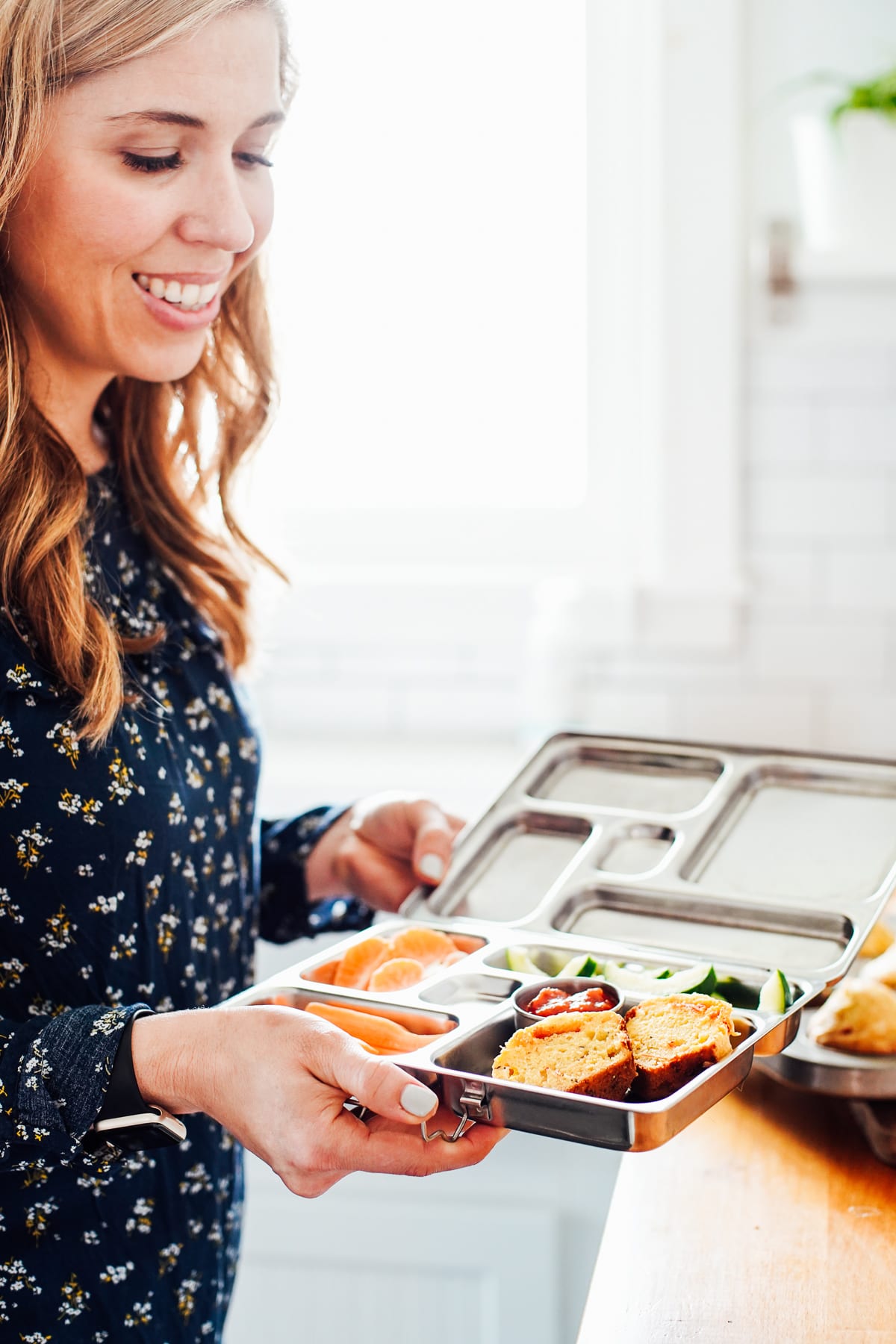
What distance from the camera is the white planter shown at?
7.05ft

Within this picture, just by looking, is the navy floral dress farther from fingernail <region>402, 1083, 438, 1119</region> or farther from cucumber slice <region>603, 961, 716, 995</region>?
cucumber slice <region>603, 961, 716, 995</region>

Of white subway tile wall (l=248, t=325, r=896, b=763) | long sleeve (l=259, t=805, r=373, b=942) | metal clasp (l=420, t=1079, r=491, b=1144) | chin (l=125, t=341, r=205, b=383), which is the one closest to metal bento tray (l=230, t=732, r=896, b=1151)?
metal clasp (l=420, t=1079, r=491, b=1144)

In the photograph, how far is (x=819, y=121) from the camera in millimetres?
2158

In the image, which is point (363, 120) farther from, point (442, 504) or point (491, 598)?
point (491, 598)

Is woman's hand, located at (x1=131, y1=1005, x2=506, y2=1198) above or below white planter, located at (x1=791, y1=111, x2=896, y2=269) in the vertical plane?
below

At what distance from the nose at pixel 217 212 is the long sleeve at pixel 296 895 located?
650 millimetres

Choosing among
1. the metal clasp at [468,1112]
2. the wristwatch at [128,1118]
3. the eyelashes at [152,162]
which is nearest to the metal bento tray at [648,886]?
the metal clasp at [468,1112]

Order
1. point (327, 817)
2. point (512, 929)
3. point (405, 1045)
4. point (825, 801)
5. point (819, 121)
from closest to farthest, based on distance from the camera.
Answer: point (405, 1045), point (512, 929), point (825, 801), point (327, 817), point (819, 121)

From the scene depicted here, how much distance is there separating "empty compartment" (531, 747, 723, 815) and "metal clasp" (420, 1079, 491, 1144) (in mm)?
581

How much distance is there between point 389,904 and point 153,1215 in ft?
1.30

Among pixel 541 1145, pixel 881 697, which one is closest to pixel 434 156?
pixel 881 697

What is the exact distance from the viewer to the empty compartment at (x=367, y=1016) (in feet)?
3.51

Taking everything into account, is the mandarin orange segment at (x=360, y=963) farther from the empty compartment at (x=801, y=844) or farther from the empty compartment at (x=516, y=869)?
the empty compartment at (x=801, y=844)

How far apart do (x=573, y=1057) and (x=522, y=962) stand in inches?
10.3
